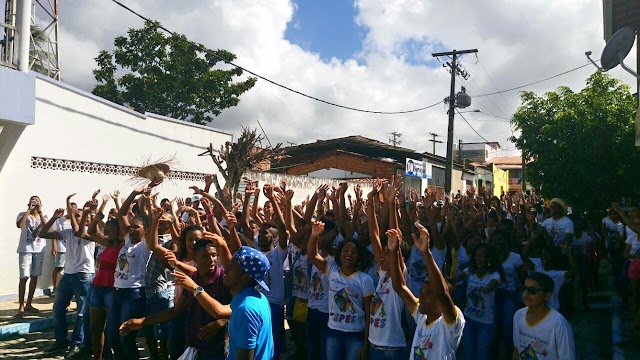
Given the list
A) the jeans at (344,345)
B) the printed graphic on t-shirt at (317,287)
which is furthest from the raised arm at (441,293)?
the printed graphic on t-shirt at (317,287)

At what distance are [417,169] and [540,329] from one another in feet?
69.4

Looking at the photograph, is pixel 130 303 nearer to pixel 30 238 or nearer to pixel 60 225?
pixel 30 238

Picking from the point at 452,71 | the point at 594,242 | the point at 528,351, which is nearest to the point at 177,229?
the point at 528,351

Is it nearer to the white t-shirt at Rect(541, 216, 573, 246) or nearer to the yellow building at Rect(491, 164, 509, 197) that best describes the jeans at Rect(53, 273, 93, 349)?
the white t-shirt at Rect(541, 216, 573, 246)

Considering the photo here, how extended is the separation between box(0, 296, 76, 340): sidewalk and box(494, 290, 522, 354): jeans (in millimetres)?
5780

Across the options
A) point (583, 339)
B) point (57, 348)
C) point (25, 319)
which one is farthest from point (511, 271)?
point (25, 319)

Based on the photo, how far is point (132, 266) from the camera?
5195mm

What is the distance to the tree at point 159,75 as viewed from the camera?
24203mm

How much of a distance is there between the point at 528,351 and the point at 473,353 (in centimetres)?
101

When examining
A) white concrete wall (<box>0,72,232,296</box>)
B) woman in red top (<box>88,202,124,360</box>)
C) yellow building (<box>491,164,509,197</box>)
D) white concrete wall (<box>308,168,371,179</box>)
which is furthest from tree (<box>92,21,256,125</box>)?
yellow building (<box>491,164,509,197</box>)

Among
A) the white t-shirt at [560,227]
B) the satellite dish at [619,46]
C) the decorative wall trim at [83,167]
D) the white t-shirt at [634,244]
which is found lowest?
the white t-shirt at [634,244]

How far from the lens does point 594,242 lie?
9.24 m

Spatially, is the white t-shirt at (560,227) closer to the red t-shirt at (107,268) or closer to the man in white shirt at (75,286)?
the red t-shirt at (107,268)

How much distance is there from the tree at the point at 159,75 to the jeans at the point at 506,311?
21.0 meters
